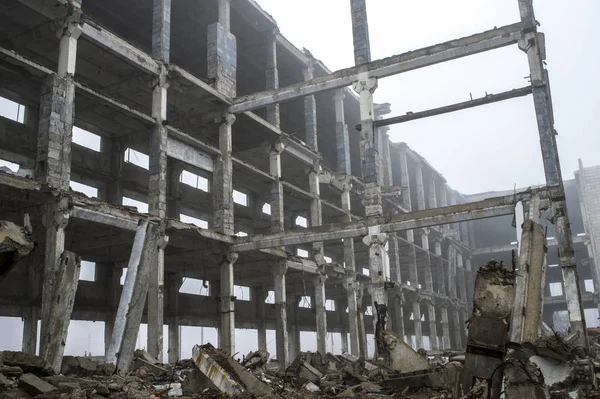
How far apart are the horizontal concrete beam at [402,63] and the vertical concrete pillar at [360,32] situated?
48cm

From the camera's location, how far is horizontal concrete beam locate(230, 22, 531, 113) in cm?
1752

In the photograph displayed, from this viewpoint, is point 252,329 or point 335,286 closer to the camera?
point 252,329

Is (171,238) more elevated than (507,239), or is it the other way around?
(507,239)

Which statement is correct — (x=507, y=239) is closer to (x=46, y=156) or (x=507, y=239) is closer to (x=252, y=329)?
(x=252, y=329)

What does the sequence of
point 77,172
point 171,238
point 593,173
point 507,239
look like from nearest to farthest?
point 171,238 → point 77,172 → point 593,173 → point 507,239

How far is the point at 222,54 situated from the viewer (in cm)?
2066

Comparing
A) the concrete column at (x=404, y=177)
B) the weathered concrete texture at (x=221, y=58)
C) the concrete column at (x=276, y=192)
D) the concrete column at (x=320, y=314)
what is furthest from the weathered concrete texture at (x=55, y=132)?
the concrete column at (x=404, y=177)

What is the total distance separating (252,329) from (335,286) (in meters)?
5.08

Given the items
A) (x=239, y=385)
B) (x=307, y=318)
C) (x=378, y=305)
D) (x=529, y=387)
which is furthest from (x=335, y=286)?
(x=529, y=387)

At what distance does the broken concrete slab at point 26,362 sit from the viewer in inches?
287

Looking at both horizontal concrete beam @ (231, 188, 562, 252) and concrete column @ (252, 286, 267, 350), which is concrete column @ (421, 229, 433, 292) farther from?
horizontal concrete beam @ (231, 188, 562, 252)

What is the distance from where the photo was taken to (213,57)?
2041cm

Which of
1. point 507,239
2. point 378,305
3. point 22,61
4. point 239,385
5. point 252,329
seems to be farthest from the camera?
point 507,239

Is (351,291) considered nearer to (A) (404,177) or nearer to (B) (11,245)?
(A) (404,177)
